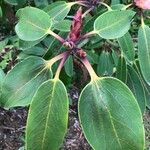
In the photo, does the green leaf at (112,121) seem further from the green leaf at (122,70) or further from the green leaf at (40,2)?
the green leaf at (40,2)

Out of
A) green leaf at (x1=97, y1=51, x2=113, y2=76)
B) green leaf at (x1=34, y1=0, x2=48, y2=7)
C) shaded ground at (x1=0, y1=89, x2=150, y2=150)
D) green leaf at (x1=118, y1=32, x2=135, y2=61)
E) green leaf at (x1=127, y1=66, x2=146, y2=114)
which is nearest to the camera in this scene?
green leaf at (x1=118, y1=32, x2=135, y2=61)

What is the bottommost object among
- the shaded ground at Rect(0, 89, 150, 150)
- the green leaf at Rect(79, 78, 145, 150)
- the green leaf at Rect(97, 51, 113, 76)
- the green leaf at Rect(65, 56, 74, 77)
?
the shaded ground at Rect(0, 89, 150, 150)

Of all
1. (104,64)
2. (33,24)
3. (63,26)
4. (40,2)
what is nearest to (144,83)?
(104,64)

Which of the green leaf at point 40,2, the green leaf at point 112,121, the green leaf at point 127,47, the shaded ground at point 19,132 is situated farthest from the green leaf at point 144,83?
the shaded ground at point 19,132

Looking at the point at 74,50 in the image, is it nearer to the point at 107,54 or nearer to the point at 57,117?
the point at 57,117

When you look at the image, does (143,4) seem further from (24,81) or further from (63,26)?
(24,81)

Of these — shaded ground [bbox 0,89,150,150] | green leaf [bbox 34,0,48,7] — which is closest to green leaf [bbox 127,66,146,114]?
green leaf [bbox 34,0,48,7]

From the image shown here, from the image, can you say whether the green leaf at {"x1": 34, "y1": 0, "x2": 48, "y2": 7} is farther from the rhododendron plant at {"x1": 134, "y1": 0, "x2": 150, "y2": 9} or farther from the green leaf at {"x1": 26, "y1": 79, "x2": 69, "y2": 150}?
the green leaf at {"x1": 26, "y1": 79, "x2": 69, "y2": 150}
